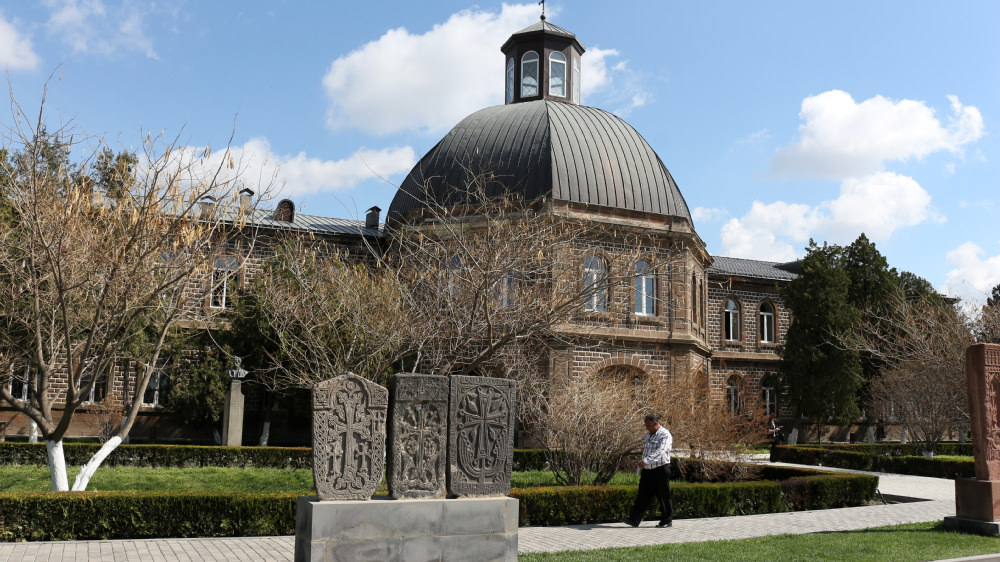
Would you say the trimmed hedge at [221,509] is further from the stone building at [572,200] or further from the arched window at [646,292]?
the arched window at [646,292]

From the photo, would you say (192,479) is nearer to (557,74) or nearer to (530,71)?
(530,71)

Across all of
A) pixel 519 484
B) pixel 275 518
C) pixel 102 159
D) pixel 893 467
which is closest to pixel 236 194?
pixel 102 159

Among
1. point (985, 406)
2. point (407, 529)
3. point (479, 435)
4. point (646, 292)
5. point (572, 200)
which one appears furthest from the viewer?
point (646, 292)

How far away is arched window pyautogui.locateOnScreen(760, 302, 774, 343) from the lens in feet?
121

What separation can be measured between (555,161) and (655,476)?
1628 cm

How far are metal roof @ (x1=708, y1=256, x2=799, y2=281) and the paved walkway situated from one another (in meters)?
23.7

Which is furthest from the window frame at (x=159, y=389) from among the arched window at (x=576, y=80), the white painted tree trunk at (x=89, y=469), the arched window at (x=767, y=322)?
the arched window at (x=767, y=322)

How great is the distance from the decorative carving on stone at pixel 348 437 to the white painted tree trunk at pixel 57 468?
4.72 meters

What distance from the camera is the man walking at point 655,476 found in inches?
399

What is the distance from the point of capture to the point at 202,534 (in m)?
9.29

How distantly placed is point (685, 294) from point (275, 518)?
19.3 m

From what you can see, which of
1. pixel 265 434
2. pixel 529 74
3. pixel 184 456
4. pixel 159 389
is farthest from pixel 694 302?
pixel 159 389

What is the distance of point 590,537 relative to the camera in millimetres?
9508

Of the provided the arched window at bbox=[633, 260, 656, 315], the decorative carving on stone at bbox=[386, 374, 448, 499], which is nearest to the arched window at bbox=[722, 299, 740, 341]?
the arched window at bbox=[633, 260, 656, 315]
